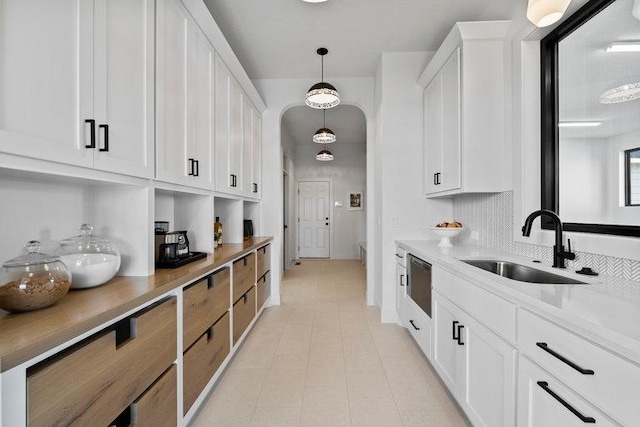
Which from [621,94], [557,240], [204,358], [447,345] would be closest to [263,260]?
[204,358]

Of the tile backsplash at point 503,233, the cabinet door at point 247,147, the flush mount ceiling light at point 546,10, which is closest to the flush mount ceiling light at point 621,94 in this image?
the flush mount ceiling light at point 546,10

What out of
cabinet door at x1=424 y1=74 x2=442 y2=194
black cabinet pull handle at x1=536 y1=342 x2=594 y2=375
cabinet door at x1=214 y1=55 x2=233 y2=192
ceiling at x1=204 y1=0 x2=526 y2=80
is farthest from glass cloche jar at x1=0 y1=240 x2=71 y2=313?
cabinet door at x1=424 y1=74 x2=442 y2=194

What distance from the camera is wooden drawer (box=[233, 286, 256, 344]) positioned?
2.44 m

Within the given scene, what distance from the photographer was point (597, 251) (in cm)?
157

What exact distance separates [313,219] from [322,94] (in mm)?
5028

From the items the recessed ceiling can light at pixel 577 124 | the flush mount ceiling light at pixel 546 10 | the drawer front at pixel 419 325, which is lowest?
the drawer front at pixel 419 325

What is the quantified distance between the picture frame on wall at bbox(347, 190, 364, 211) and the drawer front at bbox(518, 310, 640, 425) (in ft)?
22.1

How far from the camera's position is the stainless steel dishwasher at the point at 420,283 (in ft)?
7.67

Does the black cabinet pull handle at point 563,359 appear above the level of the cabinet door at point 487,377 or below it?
above

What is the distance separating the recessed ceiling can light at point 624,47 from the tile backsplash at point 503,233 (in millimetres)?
Result: 988

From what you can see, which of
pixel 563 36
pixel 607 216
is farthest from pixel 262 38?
pixel 607 216

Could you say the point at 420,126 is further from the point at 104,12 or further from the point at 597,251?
the point at 104,12

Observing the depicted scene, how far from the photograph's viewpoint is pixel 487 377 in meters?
1.46

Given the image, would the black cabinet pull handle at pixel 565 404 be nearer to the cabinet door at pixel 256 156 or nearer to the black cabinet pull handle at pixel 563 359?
the black cabinet pull handle at pixel 563 359
